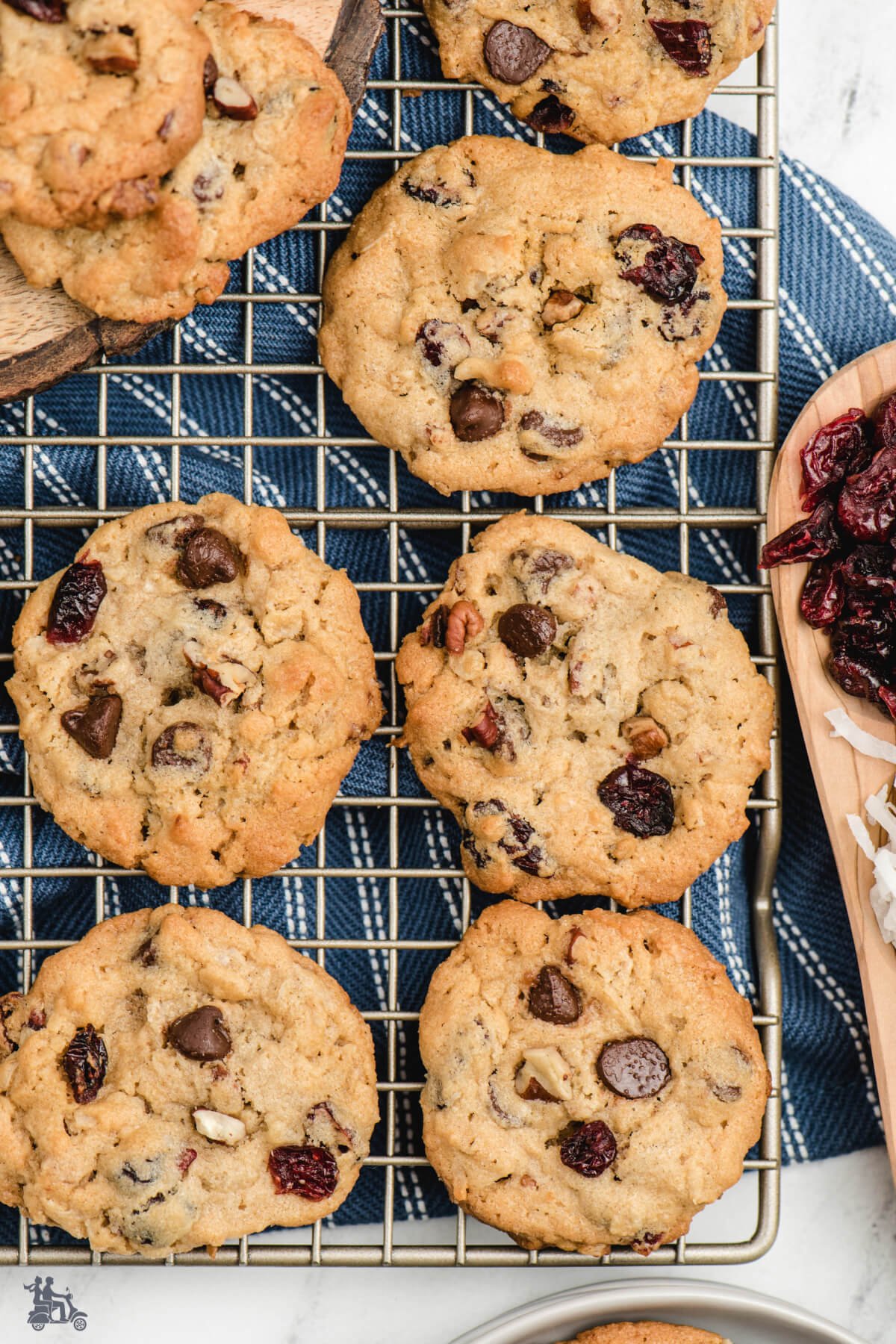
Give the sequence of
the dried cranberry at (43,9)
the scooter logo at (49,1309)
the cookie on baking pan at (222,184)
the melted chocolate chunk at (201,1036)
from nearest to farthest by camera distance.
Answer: the dried cranberry at (43,9), the cookie on baking pan at (222,184), the melted chocolate chunk at (201,1036), the scooter logo at (49,1309)

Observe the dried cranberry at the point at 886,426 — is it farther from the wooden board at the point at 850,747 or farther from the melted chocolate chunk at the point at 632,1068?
the melted chocolate chunk at the point at 632,1068

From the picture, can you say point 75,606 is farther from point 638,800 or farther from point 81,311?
point 638,800

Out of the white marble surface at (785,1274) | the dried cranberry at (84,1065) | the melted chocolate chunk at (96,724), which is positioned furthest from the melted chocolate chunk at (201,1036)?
the white marble surface at (785,1274)

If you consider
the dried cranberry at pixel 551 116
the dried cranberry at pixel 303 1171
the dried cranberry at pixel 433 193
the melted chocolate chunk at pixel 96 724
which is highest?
the dried cranberry at pixel 551 116

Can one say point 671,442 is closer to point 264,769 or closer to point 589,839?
point 589,839

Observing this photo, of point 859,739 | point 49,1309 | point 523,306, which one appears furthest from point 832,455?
point 49,1309

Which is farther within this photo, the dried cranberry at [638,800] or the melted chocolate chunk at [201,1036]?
the dried cranberry at [638,800]

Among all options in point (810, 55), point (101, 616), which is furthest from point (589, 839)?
point (810, 55)
